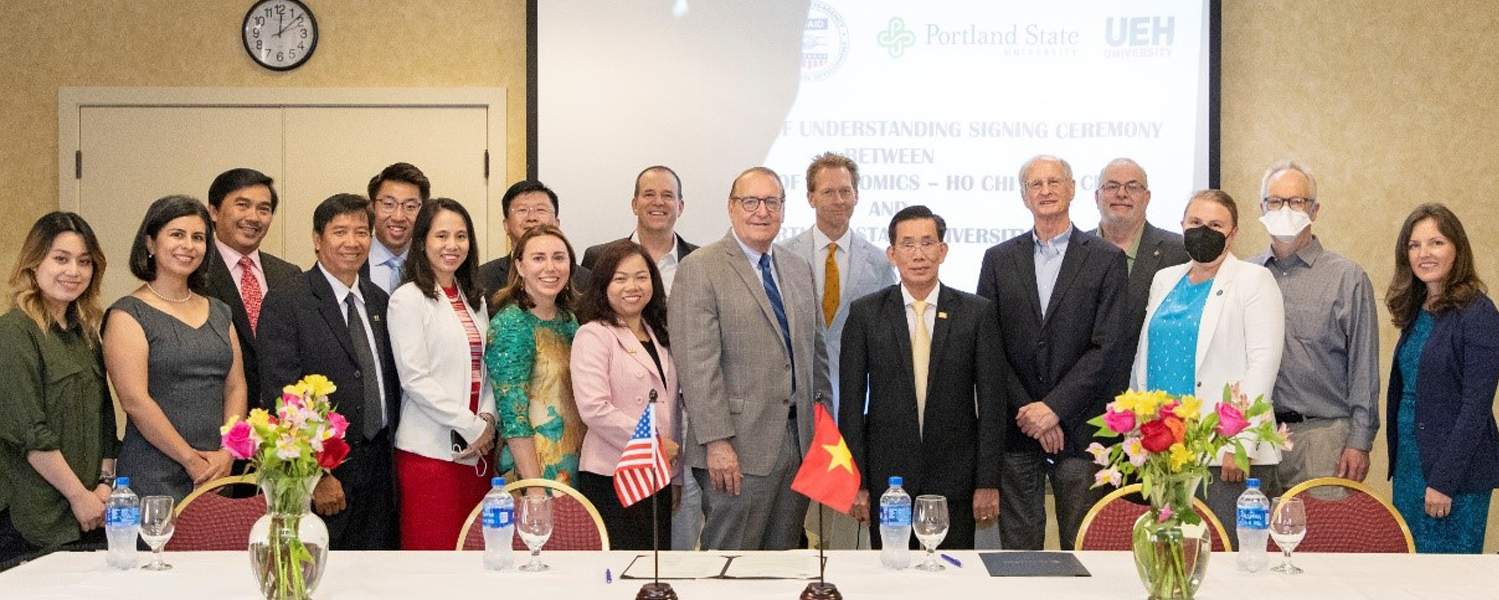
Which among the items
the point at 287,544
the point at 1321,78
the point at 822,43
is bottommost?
the point at 287,544

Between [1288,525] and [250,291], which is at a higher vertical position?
[250,291]

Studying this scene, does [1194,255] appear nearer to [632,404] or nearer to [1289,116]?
[632,404]

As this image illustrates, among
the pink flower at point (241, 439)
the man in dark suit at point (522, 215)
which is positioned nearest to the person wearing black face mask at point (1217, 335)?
the man in dark suit at point (522, 215)

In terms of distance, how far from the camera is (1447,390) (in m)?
4.65

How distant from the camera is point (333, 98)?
668 cm

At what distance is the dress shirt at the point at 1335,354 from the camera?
479cm

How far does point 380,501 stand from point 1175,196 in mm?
3898

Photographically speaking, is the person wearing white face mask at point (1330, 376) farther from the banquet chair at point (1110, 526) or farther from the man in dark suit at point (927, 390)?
the banquet chair at point (1110, 526)

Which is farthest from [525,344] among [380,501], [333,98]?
[333,98]

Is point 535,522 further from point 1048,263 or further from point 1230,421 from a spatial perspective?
point 1048,263

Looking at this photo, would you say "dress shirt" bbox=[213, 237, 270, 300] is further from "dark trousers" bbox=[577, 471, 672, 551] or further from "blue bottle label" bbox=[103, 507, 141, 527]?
"blue bottle label" bbox=[103, 507, 141, 527]

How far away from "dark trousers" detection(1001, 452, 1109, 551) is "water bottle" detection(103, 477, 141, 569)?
8.96 ft

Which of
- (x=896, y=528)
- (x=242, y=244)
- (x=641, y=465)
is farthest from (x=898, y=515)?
(x=242, y=244)

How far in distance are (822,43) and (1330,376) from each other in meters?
2.84
